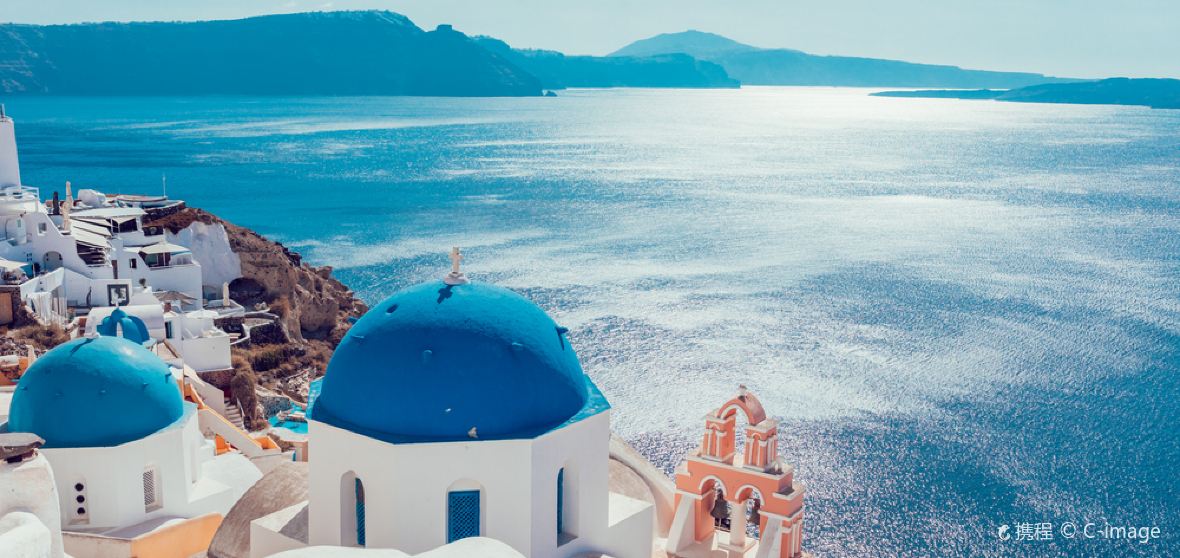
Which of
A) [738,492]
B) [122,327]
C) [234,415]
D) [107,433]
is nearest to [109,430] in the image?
[107,433]

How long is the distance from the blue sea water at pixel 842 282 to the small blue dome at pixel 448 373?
18355 millimetres

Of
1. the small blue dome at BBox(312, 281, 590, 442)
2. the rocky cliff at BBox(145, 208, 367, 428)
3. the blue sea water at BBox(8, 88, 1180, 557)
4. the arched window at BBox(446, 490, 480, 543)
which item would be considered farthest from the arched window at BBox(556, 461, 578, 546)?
the rocky cliff at BBox(145, 208, 367, 428)

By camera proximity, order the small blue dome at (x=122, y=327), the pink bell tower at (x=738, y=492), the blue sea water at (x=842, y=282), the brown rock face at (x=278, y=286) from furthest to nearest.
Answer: the brown rock face at (x=278, y=286)
the blue sea water at (x=842, y=282)
the small blue dome at (x=122, y=327)
the pink bell tower at (x=738, y=492)

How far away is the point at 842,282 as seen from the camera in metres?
54.3

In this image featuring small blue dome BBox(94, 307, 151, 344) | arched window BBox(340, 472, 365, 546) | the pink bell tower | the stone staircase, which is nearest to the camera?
arched window BBox(340, 472, 365, 546)

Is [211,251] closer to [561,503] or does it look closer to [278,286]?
[278,286]

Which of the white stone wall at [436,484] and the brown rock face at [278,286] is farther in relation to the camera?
the brown rock face at [278,286]

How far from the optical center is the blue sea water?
31.9 meters

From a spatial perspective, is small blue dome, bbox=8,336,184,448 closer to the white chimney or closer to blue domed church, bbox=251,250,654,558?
blue domed church, bbox=251,250,654,558

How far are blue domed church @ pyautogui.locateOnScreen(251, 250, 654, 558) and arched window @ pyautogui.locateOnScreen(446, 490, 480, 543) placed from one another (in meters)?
0.01

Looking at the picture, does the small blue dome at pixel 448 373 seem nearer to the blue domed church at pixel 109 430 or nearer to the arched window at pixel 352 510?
the arched window at pixel 352 510

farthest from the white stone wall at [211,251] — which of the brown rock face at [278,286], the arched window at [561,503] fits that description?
the arched window at [561,503]

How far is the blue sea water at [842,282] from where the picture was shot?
31.9m

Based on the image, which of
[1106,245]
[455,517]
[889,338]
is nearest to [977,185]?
[1106,245]
